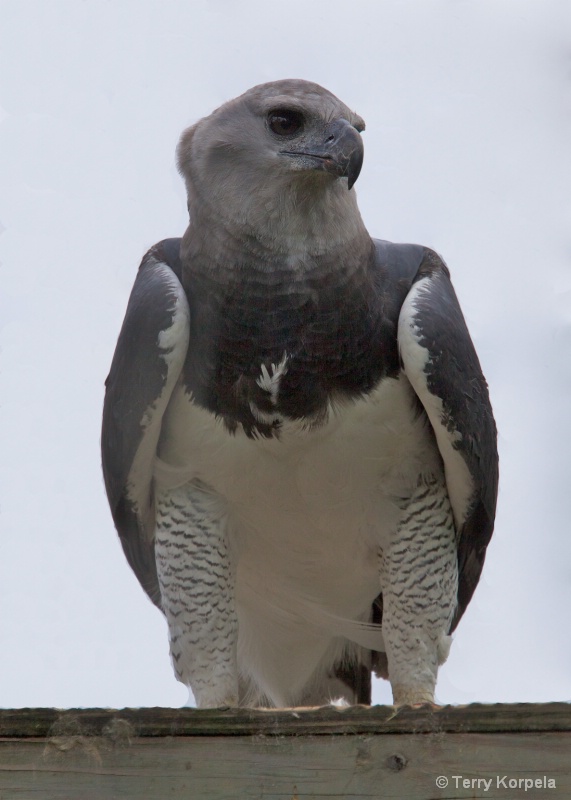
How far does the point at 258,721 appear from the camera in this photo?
2486 millimetres

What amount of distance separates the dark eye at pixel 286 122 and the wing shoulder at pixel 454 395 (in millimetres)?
705

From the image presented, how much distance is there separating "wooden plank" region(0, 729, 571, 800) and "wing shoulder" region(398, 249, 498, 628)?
158 centimetres

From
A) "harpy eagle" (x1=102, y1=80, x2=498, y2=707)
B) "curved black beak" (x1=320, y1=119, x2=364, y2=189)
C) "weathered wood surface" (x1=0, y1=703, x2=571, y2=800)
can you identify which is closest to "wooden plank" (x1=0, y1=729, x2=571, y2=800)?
"weathered wood surface" (x1=0, y1=703, x2=571, y2=800)

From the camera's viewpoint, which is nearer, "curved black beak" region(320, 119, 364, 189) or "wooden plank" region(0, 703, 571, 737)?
"wooden plank" region(0, 703, 571, 737)

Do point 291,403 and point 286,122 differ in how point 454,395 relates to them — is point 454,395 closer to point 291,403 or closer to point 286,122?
point 291,403

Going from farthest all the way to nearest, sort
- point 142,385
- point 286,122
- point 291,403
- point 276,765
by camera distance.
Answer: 1. point 286,122
2. point 142,385
3. point 291,403
4. point 276,765

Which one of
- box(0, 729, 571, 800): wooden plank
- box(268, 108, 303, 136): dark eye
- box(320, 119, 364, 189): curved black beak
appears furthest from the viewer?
box(268, 108, 303, 136): dark eye

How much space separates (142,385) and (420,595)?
1.23 meters

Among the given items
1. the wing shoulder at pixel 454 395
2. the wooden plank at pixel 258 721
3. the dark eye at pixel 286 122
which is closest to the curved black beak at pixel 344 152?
the dark eye at pixel 286 122

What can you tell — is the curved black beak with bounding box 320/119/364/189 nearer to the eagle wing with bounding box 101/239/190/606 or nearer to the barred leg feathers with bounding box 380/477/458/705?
the eagle wing with bounding box 101/239/190/606

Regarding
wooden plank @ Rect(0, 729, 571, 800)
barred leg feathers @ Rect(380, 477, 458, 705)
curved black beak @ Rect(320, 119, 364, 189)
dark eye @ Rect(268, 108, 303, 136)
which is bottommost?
wooden plank @ Rect(0, 729, 571, 800)

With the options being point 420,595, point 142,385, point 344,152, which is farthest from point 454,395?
point 142,385

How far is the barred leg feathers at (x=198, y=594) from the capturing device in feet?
13.2

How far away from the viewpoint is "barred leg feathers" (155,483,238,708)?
13.2 feet
